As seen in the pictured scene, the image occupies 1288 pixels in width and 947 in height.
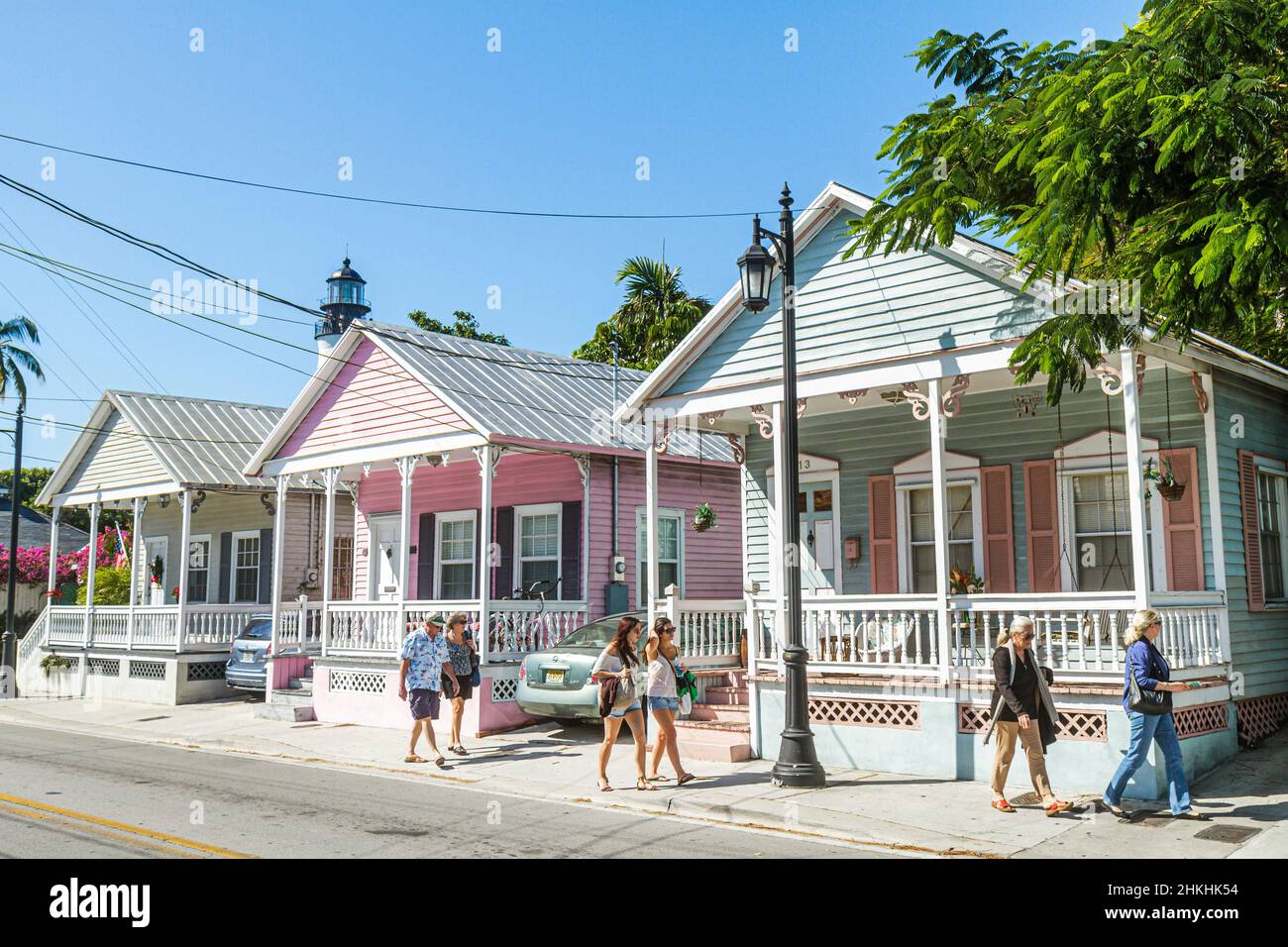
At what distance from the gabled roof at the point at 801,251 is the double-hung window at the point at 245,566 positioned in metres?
14.2

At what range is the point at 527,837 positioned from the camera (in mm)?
9258

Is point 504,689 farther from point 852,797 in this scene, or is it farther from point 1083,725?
point 1083,725

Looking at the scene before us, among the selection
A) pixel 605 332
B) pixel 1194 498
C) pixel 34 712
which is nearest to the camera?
pixel 1194 498

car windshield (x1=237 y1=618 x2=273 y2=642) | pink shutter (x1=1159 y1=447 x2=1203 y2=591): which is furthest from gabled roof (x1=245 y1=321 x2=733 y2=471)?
pink shutter (x1=1159 y1=447 x2=1203 y2=591)

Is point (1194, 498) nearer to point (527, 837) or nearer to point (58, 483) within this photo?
point (527, 837)

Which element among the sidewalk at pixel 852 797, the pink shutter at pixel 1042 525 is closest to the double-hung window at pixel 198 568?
the sidewalk at pixel 852 797

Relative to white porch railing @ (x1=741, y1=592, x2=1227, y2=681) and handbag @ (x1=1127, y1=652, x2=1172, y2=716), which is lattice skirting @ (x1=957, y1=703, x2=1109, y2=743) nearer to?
white porch railing @ (x1=741, y1=592, x2=1227, y2=681)

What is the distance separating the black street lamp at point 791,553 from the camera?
11.4 m

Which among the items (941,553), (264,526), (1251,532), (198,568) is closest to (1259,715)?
(1251,532)

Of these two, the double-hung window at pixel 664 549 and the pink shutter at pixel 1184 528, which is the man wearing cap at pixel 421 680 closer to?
the double-hung window at pixel 664 549

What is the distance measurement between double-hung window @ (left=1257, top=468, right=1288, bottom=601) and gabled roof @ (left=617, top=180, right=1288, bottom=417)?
54.4 inches

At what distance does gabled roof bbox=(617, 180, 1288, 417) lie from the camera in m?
12.0
